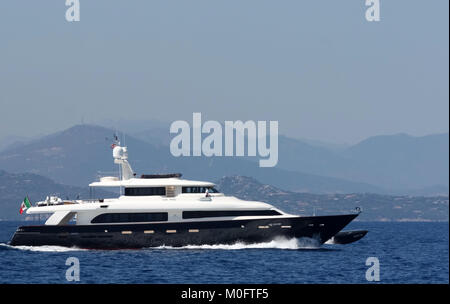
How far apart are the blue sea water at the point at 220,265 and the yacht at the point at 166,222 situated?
0.68 m

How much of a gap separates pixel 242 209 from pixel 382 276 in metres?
12.0

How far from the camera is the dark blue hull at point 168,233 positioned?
5775 cm

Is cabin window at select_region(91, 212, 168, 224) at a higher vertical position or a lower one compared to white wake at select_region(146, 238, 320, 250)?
higher

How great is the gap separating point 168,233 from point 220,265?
8185mm

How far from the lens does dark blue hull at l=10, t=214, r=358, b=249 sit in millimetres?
57750

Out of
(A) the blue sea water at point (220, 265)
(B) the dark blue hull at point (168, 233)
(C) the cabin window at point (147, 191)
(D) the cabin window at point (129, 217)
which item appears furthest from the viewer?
(C) the cabin window at point (147, 191)

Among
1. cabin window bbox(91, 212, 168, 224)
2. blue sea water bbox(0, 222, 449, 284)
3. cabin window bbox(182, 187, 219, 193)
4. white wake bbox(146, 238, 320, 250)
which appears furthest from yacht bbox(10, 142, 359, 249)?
blue sea water bbox(0, 222, 449, 284)

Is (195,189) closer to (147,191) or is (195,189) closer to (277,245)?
(147,191)

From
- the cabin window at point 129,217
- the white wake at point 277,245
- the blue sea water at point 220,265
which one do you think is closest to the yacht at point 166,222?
the cabin window at point 129,217

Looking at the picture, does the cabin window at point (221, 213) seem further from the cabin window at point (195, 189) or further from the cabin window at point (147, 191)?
the cabin window at point (147, 191)

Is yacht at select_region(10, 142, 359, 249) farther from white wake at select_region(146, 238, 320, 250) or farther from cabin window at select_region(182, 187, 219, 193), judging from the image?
white wake at select_region(146, 238, 320, 250)

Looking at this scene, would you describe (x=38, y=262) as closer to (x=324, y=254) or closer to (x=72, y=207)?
(x=72, y=207)
